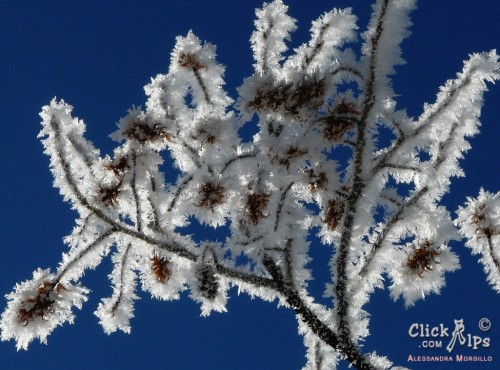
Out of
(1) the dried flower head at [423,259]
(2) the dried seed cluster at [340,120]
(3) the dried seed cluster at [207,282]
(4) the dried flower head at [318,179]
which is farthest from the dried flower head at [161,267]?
(1) the dried flower head at [423,259]

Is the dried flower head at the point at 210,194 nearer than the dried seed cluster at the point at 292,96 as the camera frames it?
No

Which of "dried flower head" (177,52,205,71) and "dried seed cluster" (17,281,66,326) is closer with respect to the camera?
"dried seed cluster" (17,281,66,326)

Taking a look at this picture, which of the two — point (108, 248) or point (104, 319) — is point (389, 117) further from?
point (104, 319)

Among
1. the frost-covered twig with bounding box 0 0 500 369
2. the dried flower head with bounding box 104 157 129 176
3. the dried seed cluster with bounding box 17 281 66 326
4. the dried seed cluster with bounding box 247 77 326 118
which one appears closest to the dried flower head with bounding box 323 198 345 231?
the frost-covered twig with bounding box 0 0 500 369

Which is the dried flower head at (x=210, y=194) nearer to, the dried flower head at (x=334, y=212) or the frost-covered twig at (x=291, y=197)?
the frost-covered twig at (x=291, y=197)

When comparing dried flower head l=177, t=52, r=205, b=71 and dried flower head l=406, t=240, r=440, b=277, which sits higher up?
dried flower head l=177, t=52, r=205, b=71

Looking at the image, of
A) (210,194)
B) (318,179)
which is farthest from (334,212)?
(210,194)

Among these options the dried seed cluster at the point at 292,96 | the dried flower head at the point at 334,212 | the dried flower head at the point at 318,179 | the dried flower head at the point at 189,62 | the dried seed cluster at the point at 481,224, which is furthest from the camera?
the dried flower head at the point at 189,62

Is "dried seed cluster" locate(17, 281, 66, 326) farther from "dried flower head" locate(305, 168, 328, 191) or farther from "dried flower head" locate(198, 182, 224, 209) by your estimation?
"dried flower head" locate(305, 168, 328, 191)

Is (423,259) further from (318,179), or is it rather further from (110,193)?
(110,193)

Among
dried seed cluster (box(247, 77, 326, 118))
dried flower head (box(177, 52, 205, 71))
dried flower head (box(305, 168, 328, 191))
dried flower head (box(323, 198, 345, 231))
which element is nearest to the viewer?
dried seed cluster (box(247, 77, 326, 118))

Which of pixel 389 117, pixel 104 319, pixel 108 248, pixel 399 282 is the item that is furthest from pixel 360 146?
pixel 104 319
